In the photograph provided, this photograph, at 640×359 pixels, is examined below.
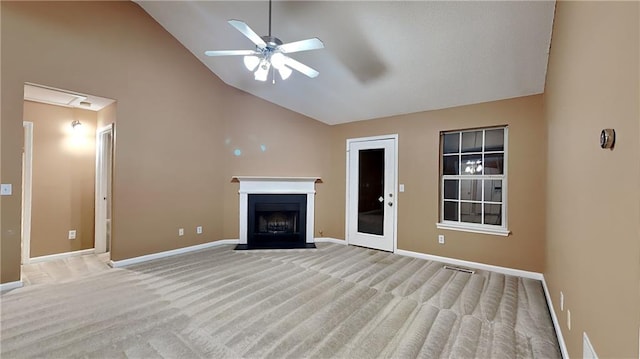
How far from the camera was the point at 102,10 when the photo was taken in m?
3.39

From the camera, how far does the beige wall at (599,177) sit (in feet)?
3.01

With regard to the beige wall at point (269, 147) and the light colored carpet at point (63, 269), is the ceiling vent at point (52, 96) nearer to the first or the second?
the beige wall at point (269, 147)

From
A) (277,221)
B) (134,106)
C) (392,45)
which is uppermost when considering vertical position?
(392,45)

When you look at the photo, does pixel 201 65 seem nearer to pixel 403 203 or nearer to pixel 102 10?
pixel 102 10

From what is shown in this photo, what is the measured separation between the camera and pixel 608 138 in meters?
1.10

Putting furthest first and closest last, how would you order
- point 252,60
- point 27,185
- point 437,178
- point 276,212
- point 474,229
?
point 276,212 → point 437,178 → point 474,229 → point 27,185 → point 252,60

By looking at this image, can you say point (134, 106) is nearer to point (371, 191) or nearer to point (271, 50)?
point (271, 50)

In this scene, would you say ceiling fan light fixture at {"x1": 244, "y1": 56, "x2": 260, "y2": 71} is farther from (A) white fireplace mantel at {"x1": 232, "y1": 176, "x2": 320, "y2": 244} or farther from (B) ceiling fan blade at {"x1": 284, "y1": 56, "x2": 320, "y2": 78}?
(A) white fireplace mantel at {"x1": 232, "y1": 176, "x2": 320, "y2": 244}

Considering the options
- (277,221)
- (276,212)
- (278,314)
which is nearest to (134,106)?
(276,212)

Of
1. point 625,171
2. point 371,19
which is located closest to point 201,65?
point 371,19

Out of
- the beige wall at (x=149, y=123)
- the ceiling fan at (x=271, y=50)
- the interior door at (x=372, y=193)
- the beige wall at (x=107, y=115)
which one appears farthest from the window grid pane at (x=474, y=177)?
the beige wall at (x=107, y=115)

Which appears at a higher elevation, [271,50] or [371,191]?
[271,50]

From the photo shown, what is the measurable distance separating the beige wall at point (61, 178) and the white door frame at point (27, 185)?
46 millimetres

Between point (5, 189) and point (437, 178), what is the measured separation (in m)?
5.29
